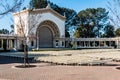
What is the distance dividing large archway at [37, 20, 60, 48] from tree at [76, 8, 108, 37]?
16.6 m

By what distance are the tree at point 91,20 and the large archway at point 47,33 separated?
1663cm

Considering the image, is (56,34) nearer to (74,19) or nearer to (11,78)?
(74,19)

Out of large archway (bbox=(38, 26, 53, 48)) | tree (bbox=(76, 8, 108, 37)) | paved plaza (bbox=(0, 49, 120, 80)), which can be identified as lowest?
paved plaza (bbox=(0, 49, 120, 80))

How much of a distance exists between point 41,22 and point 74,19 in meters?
23.7

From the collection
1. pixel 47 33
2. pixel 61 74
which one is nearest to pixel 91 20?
pixel 47 33

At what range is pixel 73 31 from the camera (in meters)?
94.7

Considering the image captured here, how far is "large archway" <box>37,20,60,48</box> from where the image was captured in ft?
244

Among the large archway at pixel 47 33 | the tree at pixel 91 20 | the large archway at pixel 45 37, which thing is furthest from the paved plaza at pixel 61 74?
the tree at pixel 91 20

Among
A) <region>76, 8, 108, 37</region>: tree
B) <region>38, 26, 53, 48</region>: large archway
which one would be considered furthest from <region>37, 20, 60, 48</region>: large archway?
<region>76, 8, 108, 37</region>: tree

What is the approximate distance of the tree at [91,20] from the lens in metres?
90.4

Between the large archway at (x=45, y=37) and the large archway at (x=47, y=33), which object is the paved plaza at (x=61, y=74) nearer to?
the large archway at (x=47, y=33)

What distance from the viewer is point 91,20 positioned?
91062 mm

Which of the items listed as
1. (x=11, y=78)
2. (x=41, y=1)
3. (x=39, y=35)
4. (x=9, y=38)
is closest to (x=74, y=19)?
(x=41, y=1)

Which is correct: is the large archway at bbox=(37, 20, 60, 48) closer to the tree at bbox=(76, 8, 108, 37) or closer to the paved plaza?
the tree at bbox=(76, 8, 108, 37)
